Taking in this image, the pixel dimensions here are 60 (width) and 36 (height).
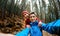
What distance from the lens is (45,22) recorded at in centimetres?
142

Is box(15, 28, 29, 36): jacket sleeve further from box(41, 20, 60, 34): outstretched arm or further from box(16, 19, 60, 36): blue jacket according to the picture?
box(41, 20, 60, 34): outstretched arm

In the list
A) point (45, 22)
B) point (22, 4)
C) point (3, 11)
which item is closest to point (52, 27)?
point (45, 22)

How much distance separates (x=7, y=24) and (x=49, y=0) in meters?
0.41

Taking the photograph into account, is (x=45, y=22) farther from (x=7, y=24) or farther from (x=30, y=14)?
(x=7, y=24)

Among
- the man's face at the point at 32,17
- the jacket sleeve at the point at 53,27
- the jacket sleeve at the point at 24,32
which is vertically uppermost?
the man's face at the point at 32,17

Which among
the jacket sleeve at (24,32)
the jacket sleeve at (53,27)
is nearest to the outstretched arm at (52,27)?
the jacket sleeve at (53,27)

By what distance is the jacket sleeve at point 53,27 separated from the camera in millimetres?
1375

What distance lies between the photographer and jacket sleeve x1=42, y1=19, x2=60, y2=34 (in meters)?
1.38

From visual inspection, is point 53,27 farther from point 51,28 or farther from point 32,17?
point 32,17

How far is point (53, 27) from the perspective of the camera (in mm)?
1378

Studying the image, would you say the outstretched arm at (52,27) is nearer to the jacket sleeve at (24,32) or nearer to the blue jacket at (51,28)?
the blue jacket at (51,28)

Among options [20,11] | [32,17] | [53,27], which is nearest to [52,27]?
[53,27]

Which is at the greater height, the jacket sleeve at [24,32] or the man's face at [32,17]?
the man's face at [32,17]

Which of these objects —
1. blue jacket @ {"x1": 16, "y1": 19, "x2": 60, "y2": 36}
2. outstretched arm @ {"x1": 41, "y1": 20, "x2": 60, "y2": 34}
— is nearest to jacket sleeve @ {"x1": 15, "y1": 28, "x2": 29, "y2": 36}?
blue jacket @ {"x1": 16, "y1": 19, "x2": 60, "y2": 36}
